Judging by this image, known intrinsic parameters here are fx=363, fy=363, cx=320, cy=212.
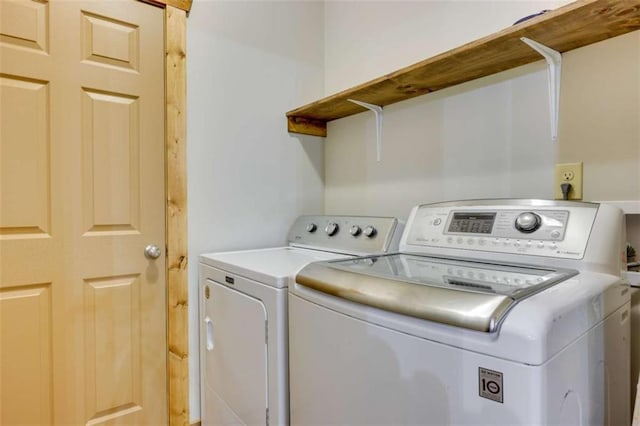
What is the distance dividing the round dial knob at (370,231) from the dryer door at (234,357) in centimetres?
57

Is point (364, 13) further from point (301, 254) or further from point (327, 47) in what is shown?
point (301, 254)

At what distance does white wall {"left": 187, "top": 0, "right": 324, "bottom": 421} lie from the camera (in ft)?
5.65

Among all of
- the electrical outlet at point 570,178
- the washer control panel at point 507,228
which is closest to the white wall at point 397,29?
the electrical outlet at point 570,178

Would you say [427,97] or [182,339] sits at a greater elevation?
[427,97]

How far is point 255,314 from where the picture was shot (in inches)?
49.0

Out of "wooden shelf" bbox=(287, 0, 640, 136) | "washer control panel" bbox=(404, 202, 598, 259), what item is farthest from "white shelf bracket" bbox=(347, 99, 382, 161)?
"washer control panel" bbox=(404, 202, 598, 259)

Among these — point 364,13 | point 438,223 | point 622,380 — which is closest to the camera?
point 622,380

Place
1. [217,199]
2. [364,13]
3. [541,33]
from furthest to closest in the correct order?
[364,13], [217,199], [541,33]

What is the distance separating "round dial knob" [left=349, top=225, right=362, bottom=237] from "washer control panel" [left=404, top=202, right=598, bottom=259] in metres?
0.27

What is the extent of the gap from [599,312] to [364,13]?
6.01ft

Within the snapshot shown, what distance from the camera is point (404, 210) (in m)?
1.80

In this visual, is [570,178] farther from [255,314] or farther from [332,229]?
[255,314]

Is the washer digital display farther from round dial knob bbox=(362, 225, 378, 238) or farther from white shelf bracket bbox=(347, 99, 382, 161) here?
white shelf bracket bbox=(347, 99, 382, 161)

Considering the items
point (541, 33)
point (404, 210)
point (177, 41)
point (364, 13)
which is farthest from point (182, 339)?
point (364, 13)
